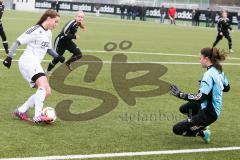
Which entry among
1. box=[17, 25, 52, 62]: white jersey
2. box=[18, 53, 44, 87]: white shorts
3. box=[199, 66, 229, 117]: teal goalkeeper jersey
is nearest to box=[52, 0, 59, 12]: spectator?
box=[17, 25, 52, 62]: white jersey

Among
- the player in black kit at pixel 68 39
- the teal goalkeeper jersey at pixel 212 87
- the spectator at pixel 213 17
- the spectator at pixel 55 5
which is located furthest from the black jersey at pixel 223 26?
the spectator at pixel 55 5

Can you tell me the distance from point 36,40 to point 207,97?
Answer: 10.5ft

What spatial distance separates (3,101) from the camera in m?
10.6

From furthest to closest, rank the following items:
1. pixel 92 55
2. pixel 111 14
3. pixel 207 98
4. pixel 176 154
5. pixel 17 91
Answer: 1. pixel 111 14
2. pixel 92 55
3. pixel 17 91
4. pixel 207 98
5. pixel 176 154

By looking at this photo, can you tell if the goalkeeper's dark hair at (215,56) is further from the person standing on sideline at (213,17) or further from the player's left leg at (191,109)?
the person standing on sideline at (213,17)

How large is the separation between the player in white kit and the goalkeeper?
231 centimetres

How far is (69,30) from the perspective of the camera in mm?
16109

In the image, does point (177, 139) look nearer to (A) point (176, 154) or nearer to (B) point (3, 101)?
(A) point (176, 154)

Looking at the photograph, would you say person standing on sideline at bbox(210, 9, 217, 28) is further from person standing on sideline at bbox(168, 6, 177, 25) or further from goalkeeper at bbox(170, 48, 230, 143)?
goalkeeper at bbox(170, 48, 230, 143)

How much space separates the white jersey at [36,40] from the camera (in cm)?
908

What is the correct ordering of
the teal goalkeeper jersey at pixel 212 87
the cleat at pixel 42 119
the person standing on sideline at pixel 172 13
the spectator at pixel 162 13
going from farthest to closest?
the spectator at pixel 162 13 < the person standing on sideline at pixel 172 13 < the cleat at pixel 42 119 < the teal goalkeeper jersey at pixel 212 87

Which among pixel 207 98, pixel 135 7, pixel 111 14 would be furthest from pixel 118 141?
pixel 111 14

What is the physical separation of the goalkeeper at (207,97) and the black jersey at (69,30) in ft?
27.7

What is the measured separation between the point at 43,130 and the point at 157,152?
79.4 inches
